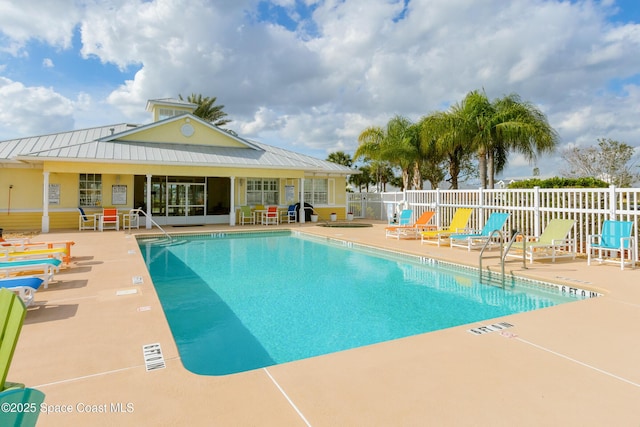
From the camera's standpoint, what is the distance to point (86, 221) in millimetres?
15273

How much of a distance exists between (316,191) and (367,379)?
18.9 metres

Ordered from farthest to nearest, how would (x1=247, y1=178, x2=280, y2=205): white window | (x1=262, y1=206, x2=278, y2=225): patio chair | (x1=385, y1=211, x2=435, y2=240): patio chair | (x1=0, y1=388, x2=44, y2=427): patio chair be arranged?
(x1=247, y1=178, x2=280, y2=205): white window
(x1=262, y1=206, x2=278, y2=225): patio chair
(x1=385, y1=211, x2=435, y2=240): patio chair
(x1=0, y1=388, x2=44, y2=427): patio chair

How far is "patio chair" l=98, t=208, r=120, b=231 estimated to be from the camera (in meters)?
15.2

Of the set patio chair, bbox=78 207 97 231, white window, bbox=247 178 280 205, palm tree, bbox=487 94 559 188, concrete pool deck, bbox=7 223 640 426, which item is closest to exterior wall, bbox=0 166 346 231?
patio chair, bbox=78 207 97 231

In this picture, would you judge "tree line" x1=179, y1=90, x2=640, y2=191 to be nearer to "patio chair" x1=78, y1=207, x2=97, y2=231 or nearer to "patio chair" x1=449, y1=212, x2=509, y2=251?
"patio chair" x1=449, y1=212, x2=509, y2=251

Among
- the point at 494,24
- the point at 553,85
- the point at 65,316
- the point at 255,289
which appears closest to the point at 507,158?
the point at 553,85

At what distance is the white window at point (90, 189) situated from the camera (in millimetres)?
16375

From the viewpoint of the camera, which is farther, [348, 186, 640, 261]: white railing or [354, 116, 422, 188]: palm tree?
[354, 116, 422, 188]: palm tree

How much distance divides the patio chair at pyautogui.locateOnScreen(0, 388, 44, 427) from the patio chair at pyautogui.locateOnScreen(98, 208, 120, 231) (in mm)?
15527

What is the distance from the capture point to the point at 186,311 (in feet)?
18.9

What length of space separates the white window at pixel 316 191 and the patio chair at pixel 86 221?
34.6 ft

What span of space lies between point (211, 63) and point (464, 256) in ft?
49.5

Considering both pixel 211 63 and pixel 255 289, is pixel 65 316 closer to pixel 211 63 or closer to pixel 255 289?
pixel 255 289

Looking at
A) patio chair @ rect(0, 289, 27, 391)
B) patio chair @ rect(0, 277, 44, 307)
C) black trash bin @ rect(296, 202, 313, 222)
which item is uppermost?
black trash bin @ rect(296, 202, 313, 222)
